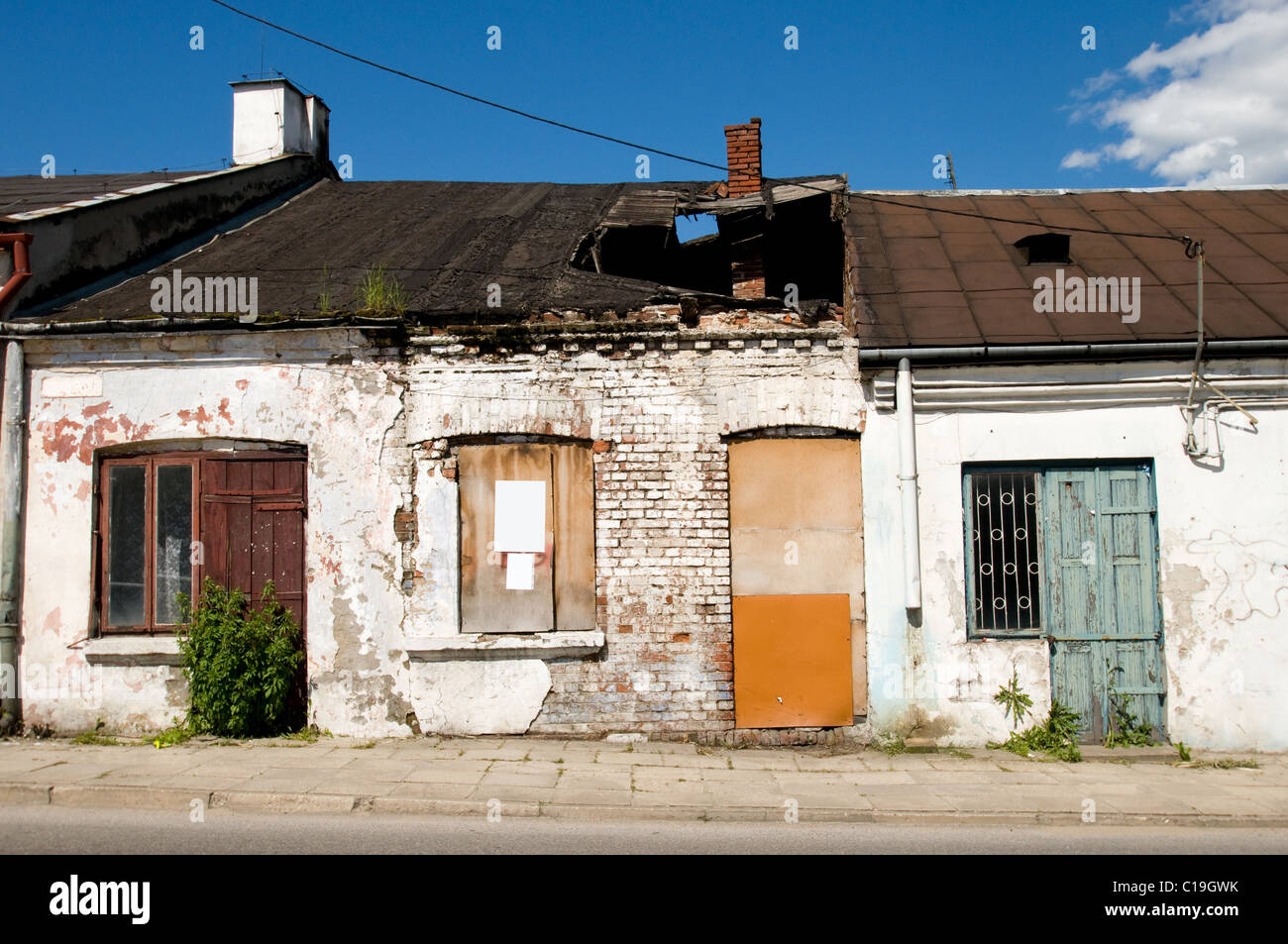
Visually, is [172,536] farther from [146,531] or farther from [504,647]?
[504,647]

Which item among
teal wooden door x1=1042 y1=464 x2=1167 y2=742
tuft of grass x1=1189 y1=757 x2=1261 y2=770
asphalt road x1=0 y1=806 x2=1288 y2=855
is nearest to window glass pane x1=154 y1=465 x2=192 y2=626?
asphalt road x1=0 y1=806 x2=1288 y2=855

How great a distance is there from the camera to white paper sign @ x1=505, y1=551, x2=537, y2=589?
8.68 meters

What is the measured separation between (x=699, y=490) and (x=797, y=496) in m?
0.94

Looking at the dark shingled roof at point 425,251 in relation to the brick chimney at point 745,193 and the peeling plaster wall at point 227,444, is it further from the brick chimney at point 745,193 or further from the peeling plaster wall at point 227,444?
the brick chimney at point 745,193

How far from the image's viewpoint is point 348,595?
339 inches

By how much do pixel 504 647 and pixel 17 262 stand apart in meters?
6.17

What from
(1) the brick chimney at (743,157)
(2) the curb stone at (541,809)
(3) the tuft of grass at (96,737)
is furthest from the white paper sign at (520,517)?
(1) the brick chimney at (743,157)

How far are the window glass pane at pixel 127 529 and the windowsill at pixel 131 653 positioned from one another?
18.3 inches

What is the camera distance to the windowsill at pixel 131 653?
859 cm

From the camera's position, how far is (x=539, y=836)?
6.02m

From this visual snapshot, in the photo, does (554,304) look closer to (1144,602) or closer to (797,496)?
(797,496)

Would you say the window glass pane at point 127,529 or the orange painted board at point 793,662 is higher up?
the window glass pane at point 127,529

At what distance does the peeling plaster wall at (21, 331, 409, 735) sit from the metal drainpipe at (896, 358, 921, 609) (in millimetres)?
4742
